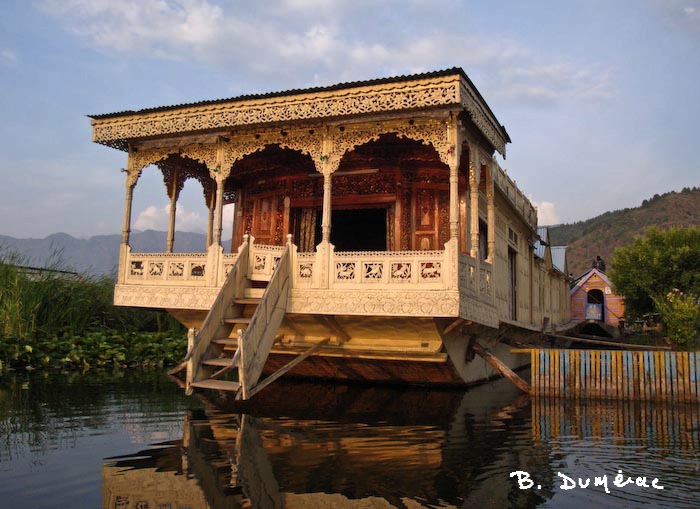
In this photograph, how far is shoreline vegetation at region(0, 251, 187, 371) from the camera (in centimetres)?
1329

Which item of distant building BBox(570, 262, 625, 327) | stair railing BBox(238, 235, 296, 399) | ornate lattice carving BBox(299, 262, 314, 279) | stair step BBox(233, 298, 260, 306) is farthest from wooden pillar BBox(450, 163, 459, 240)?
distant building BBox(570, 262, 625, 327)

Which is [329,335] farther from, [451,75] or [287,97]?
[451,75]

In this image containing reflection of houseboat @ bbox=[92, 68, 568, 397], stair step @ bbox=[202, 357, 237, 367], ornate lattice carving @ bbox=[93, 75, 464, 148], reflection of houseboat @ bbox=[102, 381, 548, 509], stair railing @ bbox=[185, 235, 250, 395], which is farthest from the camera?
ornate lattice carving @ bbox=[93, 75, 464, 148]

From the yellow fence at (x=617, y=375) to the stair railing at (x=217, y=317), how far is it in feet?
18.3

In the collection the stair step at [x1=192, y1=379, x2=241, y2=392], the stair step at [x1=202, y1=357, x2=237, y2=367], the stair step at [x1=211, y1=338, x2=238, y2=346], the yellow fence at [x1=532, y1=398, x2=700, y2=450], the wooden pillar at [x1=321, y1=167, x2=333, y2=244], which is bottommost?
the yellow fence at [x1=532, y1=398, x2=700, y2=450]

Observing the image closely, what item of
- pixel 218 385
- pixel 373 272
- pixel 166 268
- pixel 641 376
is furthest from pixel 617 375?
pixel 166 268

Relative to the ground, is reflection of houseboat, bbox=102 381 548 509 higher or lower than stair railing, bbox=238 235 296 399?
lower

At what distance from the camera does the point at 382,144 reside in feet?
41.5

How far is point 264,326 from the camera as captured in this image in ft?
29.6

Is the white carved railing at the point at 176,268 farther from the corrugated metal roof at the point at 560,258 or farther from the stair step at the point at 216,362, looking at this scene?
the corrugated metal roof at the point at 560,258

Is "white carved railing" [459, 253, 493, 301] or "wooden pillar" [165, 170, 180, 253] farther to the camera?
"wooden pillar" [165, 170, 180, 253]

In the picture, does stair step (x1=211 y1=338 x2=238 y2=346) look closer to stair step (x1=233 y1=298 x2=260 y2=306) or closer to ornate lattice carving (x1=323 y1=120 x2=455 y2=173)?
stair step (x1=233 y1=298 x2=260 y2=306)

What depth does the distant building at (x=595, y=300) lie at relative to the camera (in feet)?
125

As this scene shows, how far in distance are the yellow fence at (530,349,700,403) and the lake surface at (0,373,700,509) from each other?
423mm
